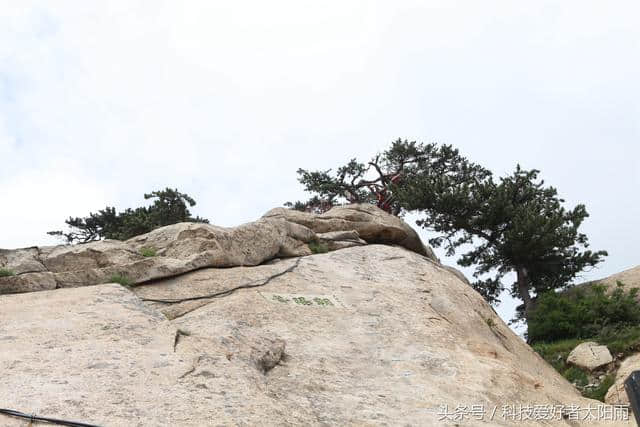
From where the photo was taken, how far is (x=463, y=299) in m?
12.5

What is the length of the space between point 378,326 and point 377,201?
16538mm

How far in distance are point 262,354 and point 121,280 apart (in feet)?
11.1

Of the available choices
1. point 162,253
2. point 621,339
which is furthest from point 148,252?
point 621,339

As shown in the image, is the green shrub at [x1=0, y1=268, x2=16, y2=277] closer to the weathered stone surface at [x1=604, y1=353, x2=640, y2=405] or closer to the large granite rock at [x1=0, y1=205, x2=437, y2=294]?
the large granite rock at [x1=0, y1=205, x2=437, y2=294]

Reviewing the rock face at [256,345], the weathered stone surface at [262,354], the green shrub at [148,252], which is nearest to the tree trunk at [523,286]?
the rock face at [256,345]

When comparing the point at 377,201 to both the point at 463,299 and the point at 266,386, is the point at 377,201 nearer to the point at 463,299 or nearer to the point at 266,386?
the point at 463,299

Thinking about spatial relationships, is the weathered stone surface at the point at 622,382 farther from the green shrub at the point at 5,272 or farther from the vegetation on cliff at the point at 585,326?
the green shrub at the point at 5,272

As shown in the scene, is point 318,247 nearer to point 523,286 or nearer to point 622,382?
point 622,382

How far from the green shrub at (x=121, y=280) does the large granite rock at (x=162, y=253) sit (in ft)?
0.06

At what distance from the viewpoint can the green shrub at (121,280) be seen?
9.80m

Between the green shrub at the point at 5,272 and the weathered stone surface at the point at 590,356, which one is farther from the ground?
the green shrub at the point at 5,272

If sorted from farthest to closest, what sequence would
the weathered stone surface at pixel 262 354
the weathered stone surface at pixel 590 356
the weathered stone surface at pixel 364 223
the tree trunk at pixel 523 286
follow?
1. the tree trunk at pixel 523 286
2. the weathered stone surface at pixel 364 223
3. the weathered stone surface at pixel 590 356
4. the weathered stone surface at pixel 262 354

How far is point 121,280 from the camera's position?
981 centimetres

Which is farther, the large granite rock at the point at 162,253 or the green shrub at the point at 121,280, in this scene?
the large granite rock at the point at 162,253
